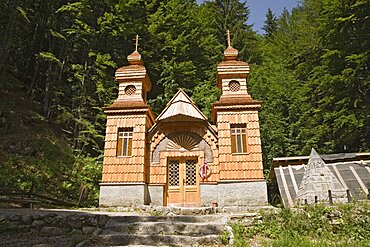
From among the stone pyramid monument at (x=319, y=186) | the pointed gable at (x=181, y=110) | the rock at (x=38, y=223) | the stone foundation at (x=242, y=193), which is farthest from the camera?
the pointed gable at (x=181, y=110)

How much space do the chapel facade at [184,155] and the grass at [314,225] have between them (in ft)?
15.6

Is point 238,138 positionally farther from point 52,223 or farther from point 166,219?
point 52,223

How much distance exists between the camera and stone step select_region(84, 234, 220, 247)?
655 cm

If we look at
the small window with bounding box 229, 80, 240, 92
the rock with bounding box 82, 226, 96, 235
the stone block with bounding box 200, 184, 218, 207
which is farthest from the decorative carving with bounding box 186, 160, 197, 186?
the rock with bounding box 82, 226, 96, 235

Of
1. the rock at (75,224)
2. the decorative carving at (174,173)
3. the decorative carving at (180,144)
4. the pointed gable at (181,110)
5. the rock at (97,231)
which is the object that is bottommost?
the rock at (97,231)

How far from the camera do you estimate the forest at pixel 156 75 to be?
16.0 metres

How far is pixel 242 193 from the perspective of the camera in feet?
40.4

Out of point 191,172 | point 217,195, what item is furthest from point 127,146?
point 217,195

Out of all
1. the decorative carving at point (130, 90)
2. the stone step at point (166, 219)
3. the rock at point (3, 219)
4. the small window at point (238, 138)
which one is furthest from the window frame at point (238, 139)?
the rock at point (3, 219)

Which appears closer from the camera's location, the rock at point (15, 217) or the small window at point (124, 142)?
the rock at point (15, 217)

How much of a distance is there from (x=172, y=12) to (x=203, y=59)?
4.01 meters

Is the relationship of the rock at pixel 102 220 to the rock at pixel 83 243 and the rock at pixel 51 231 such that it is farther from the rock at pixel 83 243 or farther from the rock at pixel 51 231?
the rock at pixel 83 243

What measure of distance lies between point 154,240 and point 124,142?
7298 millimetres

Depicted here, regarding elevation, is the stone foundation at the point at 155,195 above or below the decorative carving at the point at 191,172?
below
